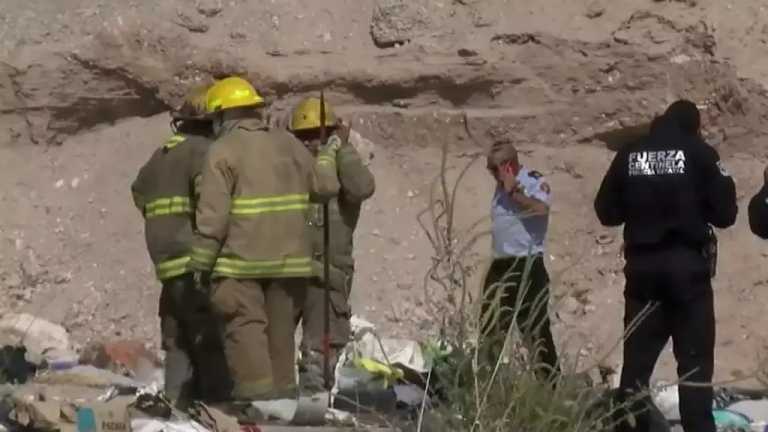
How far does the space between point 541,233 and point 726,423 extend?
156 cm

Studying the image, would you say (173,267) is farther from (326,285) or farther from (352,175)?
(352,175)

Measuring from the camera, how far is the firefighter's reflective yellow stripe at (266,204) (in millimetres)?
8430

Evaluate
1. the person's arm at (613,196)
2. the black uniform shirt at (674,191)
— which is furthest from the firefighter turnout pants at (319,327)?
the black uniform shirt at (674,191)

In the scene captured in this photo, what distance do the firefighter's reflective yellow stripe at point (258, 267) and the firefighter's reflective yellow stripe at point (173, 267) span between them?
2.08 ft

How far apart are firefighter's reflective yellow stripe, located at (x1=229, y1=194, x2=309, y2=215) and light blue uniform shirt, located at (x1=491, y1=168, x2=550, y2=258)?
4.31 feet

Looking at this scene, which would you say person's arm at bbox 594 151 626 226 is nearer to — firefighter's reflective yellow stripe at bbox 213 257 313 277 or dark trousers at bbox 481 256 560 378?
dark trousers at bbox 481 256 560 378

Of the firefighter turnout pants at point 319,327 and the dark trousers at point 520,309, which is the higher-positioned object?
the dark trousers at point 520,309

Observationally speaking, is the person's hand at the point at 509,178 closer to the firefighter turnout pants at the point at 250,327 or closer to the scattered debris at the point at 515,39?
the firefighter turnout pants at the point at 250,327

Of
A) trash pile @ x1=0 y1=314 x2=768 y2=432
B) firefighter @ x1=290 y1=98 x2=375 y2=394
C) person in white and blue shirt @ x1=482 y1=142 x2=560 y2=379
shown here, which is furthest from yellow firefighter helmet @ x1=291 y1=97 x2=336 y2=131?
trash pile @ x1=0 y1=314 x2=768 y2=432

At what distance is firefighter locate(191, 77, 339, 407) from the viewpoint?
8406 mm

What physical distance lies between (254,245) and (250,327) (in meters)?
0.44

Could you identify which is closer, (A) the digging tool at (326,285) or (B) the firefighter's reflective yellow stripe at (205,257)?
(B) the firefighter's reflective yellow stripe at (205,257)

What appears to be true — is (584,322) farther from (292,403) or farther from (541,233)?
(292,403)

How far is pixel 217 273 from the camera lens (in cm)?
842
